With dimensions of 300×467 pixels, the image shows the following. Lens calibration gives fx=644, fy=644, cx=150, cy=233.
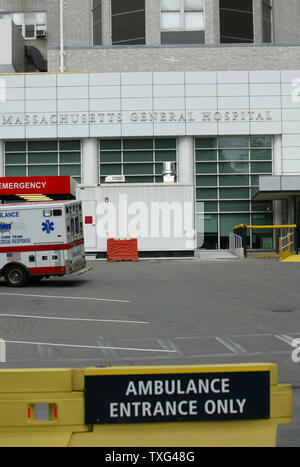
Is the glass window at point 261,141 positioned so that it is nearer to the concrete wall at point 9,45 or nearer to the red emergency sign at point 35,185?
the red emergency sign at point 35,185

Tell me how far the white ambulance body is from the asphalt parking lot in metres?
0.56

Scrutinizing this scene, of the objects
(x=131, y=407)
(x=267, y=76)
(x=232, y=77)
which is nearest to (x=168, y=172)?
(x=232, y=77)

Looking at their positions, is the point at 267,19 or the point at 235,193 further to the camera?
the point at 267,19

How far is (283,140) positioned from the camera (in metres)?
41.8

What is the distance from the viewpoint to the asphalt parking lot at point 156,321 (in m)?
9.48

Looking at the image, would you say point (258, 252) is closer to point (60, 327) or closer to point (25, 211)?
point (25, 211)

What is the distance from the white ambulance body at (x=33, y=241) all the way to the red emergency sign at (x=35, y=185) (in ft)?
41.0

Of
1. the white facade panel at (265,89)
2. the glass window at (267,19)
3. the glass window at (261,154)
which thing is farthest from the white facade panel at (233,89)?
the glass window at (267,19)

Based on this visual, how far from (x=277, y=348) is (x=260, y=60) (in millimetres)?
37274

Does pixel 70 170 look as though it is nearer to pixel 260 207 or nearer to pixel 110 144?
pixel 110 144

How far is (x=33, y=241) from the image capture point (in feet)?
65.5

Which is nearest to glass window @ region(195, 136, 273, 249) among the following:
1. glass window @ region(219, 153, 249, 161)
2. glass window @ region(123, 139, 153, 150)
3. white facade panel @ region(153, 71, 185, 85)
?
glass window @ region(219, 153, 249, 161)

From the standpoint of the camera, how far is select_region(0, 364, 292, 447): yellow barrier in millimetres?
4430

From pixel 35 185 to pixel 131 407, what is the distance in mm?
29256
